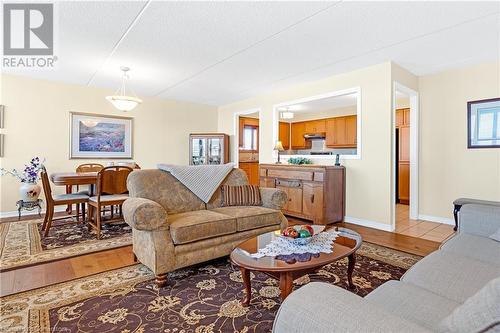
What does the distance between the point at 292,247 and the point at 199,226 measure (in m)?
0.84

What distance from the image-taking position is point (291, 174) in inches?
176

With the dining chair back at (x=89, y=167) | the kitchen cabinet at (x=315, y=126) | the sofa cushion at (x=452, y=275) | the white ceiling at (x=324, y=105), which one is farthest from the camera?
the kitchen cabinet at (x=315, y=126)

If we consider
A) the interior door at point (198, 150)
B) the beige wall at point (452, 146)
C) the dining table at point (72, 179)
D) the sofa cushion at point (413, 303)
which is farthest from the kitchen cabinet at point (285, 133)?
the sofa cushion at point (413, 303)

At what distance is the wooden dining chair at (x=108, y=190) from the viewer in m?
3.41

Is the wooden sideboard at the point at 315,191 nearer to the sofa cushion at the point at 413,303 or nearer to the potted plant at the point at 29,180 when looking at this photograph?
the sofa cushion at the point at 413,303

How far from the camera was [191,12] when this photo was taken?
8.32ft

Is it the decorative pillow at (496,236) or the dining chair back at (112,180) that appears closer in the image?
the decorative pillow at (496,236)

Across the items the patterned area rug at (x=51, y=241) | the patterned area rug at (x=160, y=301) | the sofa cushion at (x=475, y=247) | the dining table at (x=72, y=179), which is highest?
the dining table at (x=72, y=179)

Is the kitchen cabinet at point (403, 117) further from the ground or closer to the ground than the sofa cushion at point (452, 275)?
further from the ground

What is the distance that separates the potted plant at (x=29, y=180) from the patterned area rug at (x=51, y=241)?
1.31 feet

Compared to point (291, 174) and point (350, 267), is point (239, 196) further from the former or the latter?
point (291, 174)

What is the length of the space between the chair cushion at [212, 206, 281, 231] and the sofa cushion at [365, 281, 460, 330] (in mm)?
1520

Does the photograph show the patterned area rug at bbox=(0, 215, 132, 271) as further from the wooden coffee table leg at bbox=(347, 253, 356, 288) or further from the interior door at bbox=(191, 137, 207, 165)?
the interior door at bbox=(191, 137, 207, 165)

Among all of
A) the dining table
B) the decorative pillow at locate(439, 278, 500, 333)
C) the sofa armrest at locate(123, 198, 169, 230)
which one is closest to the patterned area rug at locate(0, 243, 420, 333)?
the sofa armrest at locate(123, 198, 169, 230)
